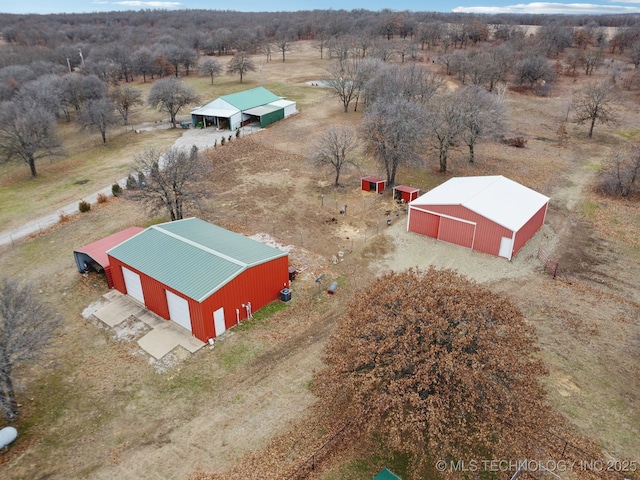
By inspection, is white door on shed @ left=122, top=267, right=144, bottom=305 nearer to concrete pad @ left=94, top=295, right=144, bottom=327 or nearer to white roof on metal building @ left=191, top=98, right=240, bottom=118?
concrete pad @ left=94, top=295, right=144, bottom=327

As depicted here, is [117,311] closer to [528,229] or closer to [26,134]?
[528,229]

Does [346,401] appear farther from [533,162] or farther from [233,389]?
[533,162]

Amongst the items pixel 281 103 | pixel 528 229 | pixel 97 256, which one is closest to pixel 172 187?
pixel 97 256

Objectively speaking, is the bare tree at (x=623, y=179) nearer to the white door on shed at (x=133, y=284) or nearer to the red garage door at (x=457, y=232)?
the red garage door at (x=457, y=232)

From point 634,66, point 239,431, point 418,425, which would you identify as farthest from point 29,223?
point 634,66

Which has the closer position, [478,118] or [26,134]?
[478,118]

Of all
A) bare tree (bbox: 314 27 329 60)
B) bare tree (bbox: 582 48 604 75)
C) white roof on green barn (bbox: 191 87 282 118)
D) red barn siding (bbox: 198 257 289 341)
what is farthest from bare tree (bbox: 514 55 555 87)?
red barn siding (bbox: 198 257 289 341)
